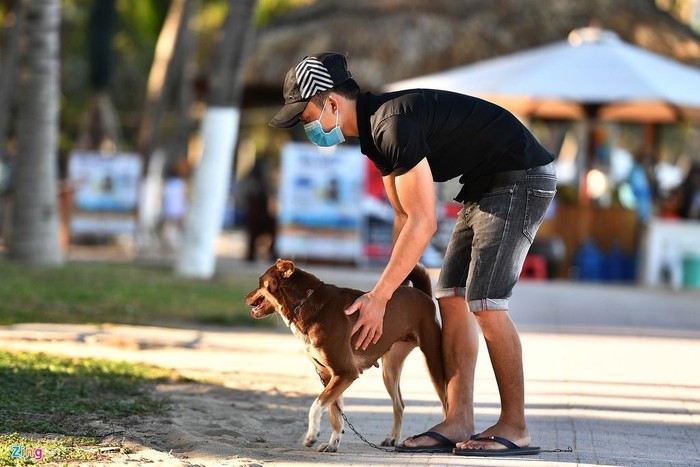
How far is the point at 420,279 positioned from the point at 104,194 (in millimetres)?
15412

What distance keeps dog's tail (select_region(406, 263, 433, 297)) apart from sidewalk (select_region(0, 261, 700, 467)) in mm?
880

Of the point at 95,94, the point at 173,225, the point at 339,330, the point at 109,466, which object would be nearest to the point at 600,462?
the point at 339,330

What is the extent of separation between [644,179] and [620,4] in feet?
24.8

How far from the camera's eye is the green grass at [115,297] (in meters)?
11.7

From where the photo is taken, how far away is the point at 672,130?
52.4 metres

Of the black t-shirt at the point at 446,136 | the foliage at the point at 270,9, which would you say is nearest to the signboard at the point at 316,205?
the black t-shirt at the point at 446,136

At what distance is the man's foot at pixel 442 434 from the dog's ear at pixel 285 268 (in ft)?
3.46

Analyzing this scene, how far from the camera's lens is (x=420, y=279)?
638 cm

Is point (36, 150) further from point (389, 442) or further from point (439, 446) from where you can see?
point (439, 446)

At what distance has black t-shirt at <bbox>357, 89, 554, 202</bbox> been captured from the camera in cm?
564

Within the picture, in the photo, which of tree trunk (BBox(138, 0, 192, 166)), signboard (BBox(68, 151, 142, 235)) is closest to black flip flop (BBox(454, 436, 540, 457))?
signboard (BBox(68, 151, 142, 235))

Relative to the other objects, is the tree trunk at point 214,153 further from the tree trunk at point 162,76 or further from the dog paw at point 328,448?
the dog paw at point 328,448

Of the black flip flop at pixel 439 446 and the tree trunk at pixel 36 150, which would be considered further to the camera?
the tree trunk at pixel 36 150

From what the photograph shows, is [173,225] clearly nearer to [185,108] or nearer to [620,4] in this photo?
[185,108]
